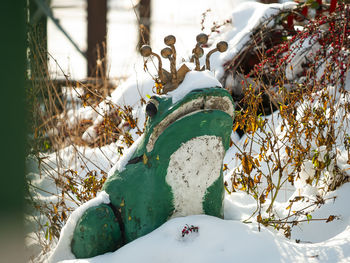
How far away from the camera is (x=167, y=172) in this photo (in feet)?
6.66

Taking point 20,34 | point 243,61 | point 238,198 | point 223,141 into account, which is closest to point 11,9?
point 20,34

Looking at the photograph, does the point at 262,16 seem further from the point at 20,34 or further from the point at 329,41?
the point at 20,34

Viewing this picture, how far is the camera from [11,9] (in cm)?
62

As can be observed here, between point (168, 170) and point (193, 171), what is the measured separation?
0.39ft

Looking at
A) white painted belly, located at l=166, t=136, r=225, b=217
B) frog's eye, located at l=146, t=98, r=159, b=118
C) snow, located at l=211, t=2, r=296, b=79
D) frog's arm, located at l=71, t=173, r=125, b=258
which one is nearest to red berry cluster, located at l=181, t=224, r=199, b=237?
white painted belly, located at l=166, t=136, r=225, b=217

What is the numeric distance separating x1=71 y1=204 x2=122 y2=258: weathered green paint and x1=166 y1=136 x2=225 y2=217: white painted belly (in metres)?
0.33

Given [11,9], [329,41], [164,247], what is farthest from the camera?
[329,41]

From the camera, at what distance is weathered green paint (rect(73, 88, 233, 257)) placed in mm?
1992

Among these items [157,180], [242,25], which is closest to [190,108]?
[157,180]

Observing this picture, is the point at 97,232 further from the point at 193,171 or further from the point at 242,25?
the point at 242,25

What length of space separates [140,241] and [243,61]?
3.06m

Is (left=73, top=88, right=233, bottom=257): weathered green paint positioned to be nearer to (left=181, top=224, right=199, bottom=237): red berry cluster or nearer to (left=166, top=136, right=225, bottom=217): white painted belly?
(left=166, top=136, right=225, bottom=217): white painted belly

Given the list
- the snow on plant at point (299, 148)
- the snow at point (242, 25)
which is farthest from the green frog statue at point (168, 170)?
the snow at point (242, 25)

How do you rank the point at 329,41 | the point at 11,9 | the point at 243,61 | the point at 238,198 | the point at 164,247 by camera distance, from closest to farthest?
the point at 11,9 → the point at 164,247 → the point at 238,198 → the point at 329,41 → the point at 243,61
